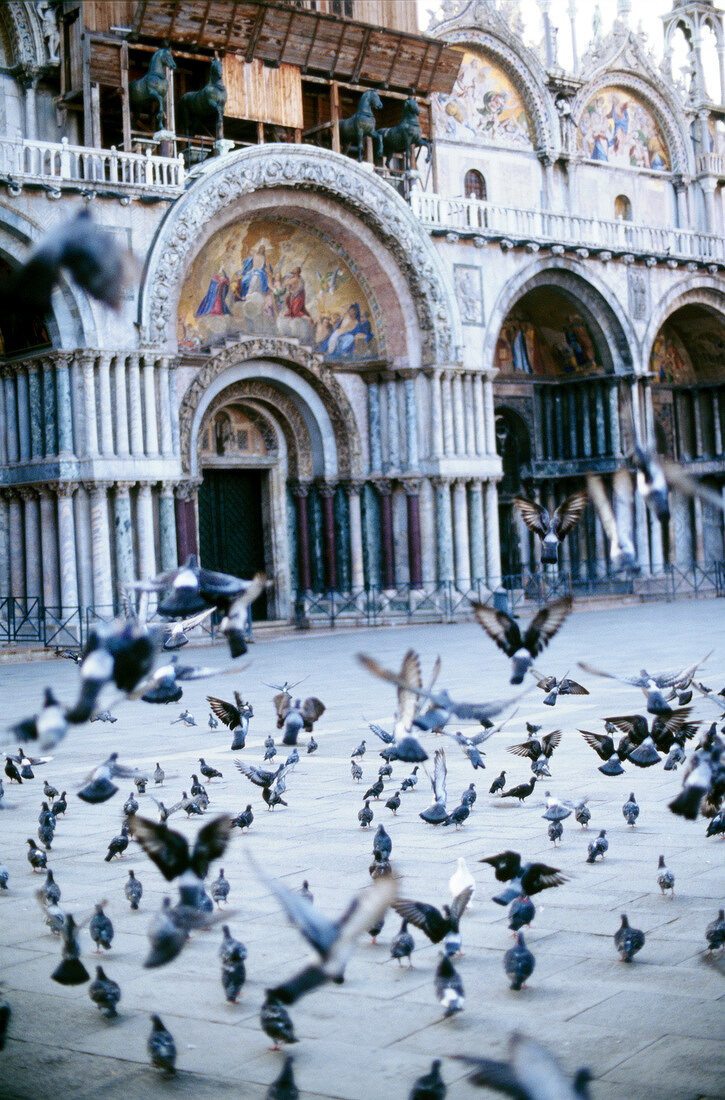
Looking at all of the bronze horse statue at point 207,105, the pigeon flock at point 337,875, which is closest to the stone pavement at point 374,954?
the pigeon flock at point 337,875

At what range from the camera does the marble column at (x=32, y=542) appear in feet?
72.0

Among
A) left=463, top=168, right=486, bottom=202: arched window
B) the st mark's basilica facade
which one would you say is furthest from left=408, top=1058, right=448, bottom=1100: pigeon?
left=463, top=168, right=486, bottom=202: arched window

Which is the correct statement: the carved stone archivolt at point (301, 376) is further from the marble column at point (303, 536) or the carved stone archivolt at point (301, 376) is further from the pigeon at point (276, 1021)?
the pigeon at point (276, 1021)

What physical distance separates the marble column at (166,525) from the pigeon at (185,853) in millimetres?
18183

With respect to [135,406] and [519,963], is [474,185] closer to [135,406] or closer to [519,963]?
[135,406]

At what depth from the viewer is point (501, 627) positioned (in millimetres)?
5406

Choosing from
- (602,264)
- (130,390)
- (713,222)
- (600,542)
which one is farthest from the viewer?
(713,222)

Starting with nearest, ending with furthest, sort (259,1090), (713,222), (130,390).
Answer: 1. (259,1090)
2. (130,390)
3. (713,222)

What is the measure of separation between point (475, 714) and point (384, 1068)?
141 centimetres

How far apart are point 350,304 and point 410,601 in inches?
222

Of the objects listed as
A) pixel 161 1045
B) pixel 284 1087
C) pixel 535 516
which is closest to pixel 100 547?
pixel 535 516

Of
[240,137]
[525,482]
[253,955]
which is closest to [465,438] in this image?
[525,482]

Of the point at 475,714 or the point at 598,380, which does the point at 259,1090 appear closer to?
the point at 475,714

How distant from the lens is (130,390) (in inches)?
852
